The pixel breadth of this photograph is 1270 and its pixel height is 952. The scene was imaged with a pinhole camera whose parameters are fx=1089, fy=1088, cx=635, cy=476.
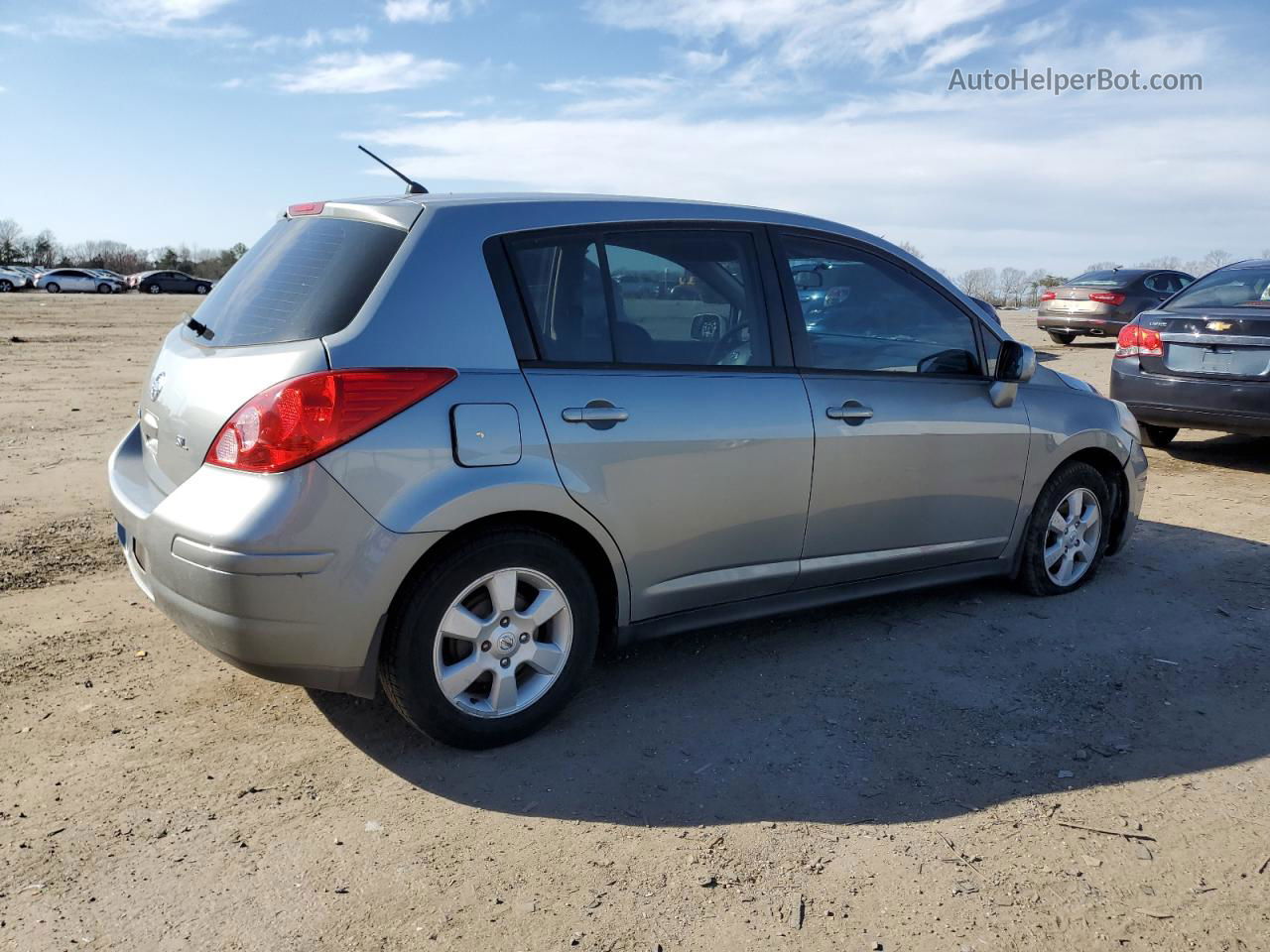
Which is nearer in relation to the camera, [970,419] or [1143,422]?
[970,419]

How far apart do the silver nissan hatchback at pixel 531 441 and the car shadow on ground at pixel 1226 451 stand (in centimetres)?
507

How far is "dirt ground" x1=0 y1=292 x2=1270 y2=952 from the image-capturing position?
2.69 m

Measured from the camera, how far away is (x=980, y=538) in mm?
4832

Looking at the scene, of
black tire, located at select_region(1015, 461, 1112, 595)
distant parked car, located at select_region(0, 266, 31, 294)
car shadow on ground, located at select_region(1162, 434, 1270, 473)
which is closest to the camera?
black tire, located at select_region(1015, 461, 1112, 595)

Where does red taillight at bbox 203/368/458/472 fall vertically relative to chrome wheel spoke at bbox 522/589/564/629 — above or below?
above

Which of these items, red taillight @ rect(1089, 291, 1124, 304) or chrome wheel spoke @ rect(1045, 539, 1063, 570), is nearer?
chrome wheel spoke @ rect(1045, 539, 1063, 570)

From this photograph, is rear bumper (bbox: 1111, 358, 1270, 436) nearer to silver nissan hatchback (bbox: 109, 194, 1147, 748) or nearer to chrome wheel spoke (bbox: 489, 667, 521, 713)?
silver nissan hatchback (bbox: 109, 194, 1147, 748)

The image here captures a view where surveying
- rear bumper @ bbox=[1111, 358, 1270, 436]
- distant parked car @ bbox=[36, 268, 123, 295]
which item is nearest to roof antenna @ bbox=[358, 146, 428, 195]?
rear bumper @ bbox=[1111, 358, 1270, 436]

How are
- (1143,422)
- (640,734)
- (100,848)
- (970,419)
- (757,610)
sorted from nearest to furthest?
(100,848) → (640,734) → (757,610) → (970,419) → (1143,422)

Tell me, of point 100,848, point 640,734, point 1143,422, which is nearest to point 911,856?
point 640,734

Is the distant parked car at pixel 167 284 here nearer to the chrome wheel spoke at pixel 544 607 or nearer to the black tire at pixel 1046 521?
the black tire at pixel 1046 521

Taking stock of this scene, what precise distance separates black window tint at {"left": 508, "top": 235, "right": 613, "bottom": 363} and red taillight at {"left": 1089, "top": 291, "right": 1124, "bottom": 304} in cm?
1736

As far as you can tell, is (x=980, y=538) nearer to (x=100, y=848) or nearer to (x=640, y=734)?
(x=640, y=734)

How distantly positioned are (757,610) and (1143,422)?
5.82 meters
